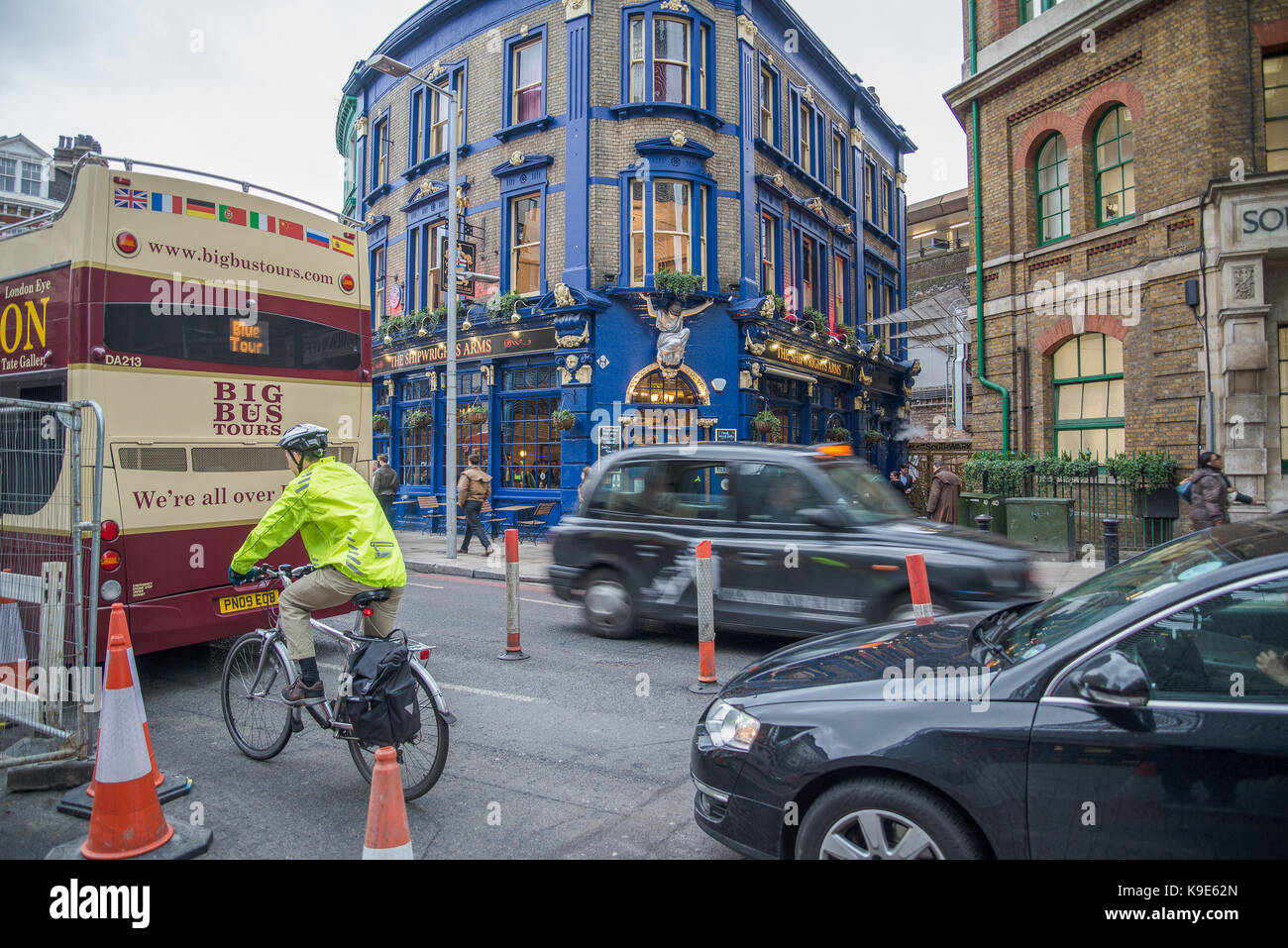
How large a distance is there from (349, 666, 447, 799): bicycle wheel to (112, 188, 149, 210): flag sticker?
4247mm

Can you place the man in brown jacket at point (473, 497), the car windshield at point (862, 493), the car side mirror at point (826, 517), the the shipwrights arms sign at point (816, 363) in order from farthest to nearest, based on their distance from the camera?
1. the the shipwrights arms sign at point (816, 363)
2. the man in brown jacket at point (473, 497)
3. the car windshield at point (862, 493)
4. the car side mirror at point (826, 517)

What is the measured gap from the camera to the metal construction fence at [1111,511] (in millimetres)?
13086

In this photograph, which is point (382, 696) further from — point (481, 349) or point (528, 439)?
point (481, 349)

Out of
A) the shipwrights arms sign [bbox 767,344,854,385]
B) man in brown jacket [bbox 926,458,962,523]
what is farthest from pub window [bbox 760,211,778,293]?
man in brown jacket [bbox 926,458,962,523]

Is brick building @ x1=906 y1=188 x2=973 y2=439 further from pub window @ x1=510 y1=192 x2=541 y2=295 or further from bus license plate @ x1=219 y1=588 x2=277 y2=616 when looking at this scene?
bus license plate @ x1=219 y1=588 x2=277 y2=616

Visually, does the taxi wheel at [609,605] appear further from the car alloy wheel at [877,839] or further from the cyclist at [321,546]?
the car alloy wheel at [877,839]

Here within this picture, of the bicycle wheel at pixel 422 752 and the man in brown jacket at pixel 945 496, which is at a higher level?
the man in brown jacket at pixel 945 496

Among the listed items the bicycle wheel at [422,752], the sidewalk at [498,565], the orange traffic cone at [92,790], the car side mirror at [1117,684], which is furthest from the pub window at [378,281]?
the car side mirror at [1117,684]

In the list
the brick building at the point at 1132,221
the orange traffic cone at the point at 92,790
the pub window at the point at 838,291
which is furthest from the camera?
the pub window at the point at 838,291

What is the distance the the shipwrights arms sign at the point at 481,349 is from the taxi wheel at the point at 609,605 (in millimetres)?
10428

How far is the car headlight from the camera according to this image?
308 centimetres

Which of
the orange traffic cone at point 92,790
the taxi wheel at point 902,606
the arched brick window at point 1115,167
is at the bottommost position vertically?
the orange traffic cone at point 92,790
